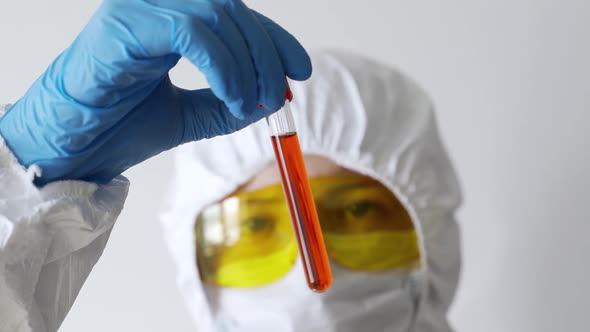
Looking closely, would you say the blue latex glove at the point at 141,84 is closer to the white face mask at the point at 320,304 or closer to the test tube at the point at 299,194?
the test tube at the point at 299,194

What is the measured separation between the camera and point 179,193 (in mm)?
1609

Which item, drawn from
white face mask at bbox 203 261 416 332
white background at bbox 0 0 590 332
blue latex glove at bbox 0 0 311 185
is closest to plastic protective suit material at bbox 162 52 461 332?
white face mask at bbox 203 261 416 332

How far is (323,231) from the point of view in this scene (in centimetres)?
153

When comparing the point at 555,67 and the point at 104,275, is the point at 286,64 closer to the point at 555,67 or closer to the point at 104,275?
the point at 555,67

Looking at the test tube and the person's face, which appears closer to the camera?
the test tube

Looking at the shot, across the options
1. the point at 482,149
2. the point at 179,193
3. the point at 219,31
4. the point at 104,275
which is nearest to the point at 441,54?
the point at 482,149

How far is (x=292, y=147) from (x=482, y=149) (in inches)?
39.0

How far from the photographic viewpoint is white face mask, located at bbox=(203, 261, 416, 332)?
4.91 feet

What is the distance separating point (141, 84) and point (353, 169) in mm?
739

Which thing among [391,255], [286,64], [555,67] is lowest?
[391,255]

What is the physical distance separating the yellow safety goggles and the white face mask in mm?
21

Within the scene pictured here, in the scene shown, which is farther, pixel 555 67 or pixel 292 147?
pixel 555 67

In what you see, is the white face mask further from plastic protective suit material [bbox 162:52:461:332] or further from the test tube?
the test tube

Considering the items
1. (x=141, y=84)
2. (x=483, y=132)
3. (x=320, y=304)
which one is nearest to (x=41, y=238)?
(x=141, y=84)
